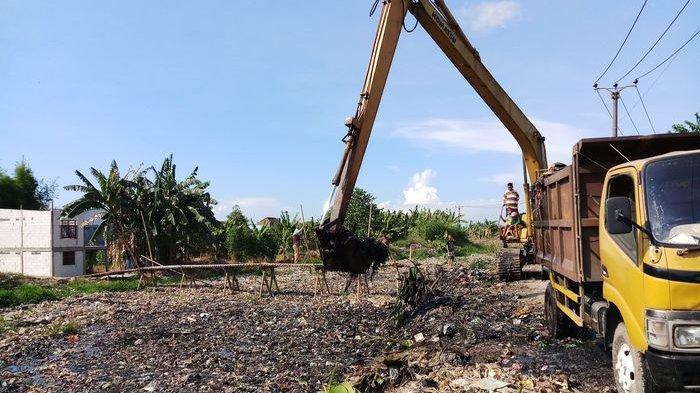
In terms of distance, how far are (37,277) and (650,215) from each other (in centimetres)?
2189

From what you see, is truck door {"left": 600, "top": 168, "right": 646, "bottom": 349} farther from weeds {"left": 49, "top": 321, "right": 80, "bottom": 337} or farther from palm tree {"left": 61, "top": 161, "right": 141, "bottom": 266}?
palm tree {"left": 61, "top": 161, "right": 141, "bottom": 266}

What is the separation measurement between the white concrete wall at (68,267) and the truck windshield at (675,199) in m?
23.0

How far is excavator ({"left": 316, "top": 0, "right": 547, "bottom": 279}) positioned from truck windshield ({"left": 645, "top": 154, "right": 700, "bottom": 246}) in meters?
4.83

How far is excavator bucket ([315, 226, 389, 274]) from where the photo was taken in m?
8.54

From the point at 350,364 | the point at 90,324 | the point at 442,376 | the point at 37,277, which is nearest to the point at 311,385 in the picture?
the point at 350,364

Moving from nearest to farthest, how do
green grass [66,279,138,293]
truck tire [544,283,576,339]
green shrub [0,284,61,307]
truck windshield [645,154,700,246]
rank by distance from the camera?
truck windshield [645,154,700,246], truck tire [544,283,576,339], green shrub [0,284,61,307], green grass [66,279,138,293]

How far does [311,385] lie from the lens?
6613 millimetres

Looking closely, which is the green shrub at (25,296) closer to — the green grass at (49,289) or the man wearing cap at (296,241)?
the green grass at (49,289)

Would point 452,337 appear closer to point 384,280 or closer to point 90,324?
point 90,324

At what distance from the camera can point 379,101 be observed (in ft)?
29.6

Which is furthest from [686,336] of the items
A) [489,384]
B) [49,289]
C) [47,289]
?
[49,289]

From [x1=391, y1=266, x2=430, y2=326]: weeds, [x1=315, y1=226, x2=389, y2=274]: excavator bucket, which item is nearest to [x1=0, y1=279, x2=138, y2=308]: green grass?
[x1=391, y1=266, x2=430, y2=326]: weeds

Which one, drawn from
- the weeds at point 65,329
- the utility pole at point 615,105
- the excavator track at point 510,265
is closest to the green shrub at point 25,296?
the weeds at point 65,329

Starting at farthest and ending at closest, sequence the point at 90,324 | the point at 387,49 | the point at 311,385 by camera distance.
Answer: the point at 90,324, the point at 387,49, the point at 311,385
